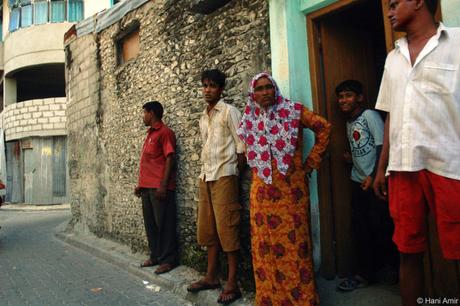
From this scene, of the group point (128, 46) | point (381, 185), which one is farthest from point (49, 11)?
point (381, 185)

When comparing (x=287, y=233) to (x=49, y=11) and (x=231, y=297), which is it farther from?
(x=49, y=11)

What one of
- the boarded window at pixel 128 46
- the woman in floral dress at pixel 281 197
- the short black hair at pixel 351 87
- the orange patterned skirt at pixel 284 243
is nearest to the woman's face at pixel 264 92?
the woman in floral dress at pixel 281 197

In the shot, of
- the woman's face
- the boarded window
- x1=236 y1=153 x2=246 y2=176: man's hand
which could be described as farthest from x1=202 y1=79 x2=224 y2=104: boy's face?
the boarded window

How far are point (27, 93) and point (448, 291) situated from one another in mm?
20220

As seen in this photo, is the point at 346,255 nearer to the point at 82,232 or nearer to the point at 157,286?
the point at 157,286

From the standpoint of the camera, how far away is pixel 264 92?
281cm

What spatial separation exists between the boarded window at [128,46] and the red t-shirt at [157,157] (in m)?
2.03

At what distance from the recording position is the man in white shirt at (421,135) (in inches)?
69.5

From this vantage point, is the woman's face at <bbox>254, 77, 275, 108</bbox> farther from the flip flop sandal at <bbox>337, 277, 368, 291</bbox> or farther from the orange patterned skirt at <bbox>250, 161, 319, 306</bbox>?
the flip flop sandal at <bbox>337, 277, 368, 291</bbox>

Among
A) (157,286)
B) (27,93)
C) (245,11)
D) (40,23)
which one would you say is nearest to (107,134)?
(157,286)

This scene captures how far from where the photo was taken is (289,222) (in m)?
2.71

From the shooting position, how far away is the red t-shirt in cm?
444

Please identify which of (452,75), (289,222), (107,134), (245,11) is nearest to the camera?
(452,75)

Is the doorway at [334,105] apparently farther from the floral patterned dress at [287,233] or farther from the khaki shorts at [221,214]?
the khaki shorts at [221,214]
